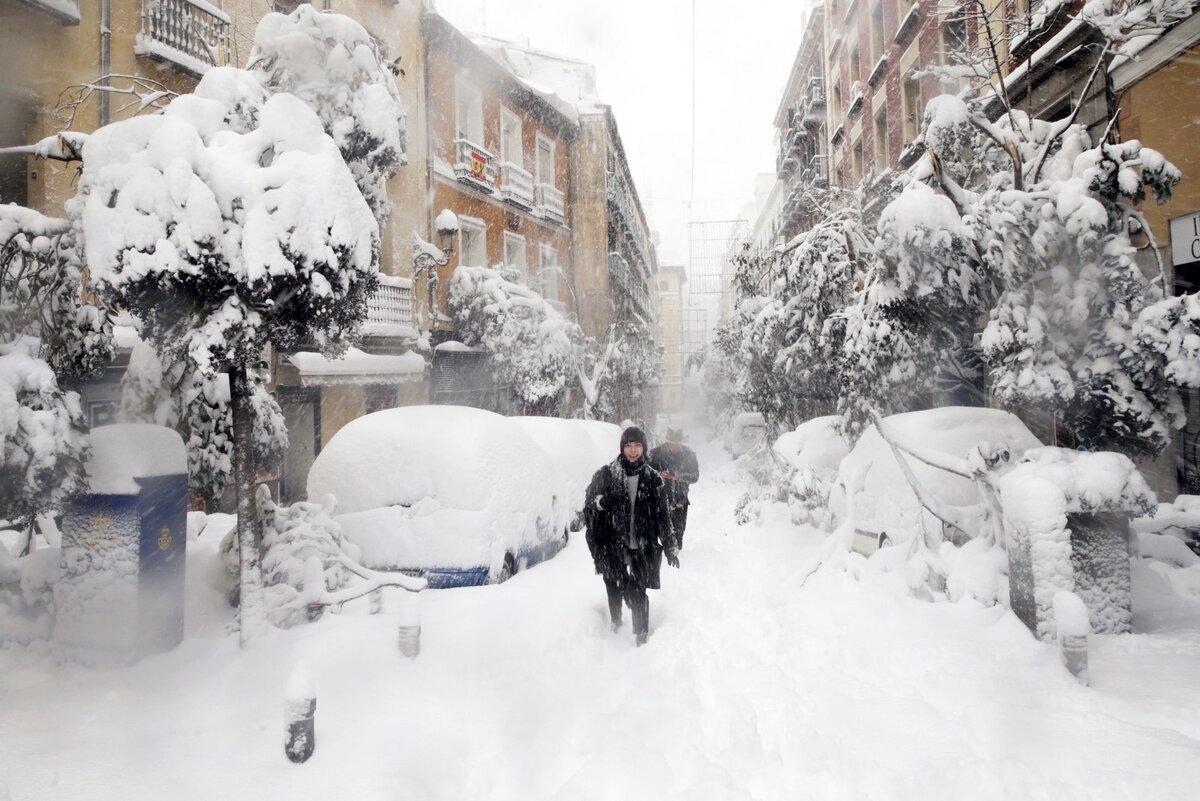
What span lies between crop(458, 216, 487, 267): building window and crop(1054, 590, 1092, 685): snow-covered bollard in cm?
1572

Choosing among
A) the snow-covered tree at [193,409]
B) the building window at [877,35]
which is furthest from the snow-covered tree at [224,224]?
the building window at [877,35]

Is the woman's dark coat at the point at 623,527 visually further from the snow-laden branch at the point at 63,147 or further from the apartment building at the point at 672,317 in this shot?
the apartment building at the point at 672,317

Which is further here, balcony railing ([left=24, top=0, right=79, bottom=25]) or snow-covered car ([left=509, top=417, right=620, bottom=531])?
snow-covered car ([left=509, top=417, right=620, bottom=531])

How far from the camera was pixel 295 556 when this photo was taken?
469 centimetres

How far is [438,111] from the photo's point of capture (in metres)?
16.6

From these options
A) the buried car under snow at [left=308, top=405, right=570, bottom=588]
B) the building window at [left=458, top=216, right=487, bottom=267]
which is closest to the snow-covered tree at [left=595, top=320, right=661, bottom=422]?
the building window at [left=458, top=216, right=487, bottom=267]

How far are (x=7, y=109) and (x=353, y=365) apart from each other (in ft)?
18.4

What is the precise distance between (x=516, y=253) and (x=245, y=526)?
682 inches

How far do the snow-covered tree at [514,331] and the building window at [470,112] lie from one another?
431 centimetres

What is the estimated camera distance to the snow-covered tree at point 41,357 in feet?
11.1

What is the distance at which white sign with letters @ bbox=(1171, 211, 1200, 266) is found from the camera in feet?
24.1

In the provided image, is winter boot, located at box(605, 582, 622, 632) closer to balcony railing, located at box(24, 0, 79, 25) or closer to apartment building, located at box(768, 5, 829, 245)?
balcony railing, located at box(24, 0, 79, 25)

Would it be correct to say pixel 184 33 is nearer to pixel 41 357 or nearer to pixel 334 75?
pixel 334 75

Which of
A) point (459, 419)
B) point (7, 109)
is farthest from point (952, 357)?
point (7, 109)
